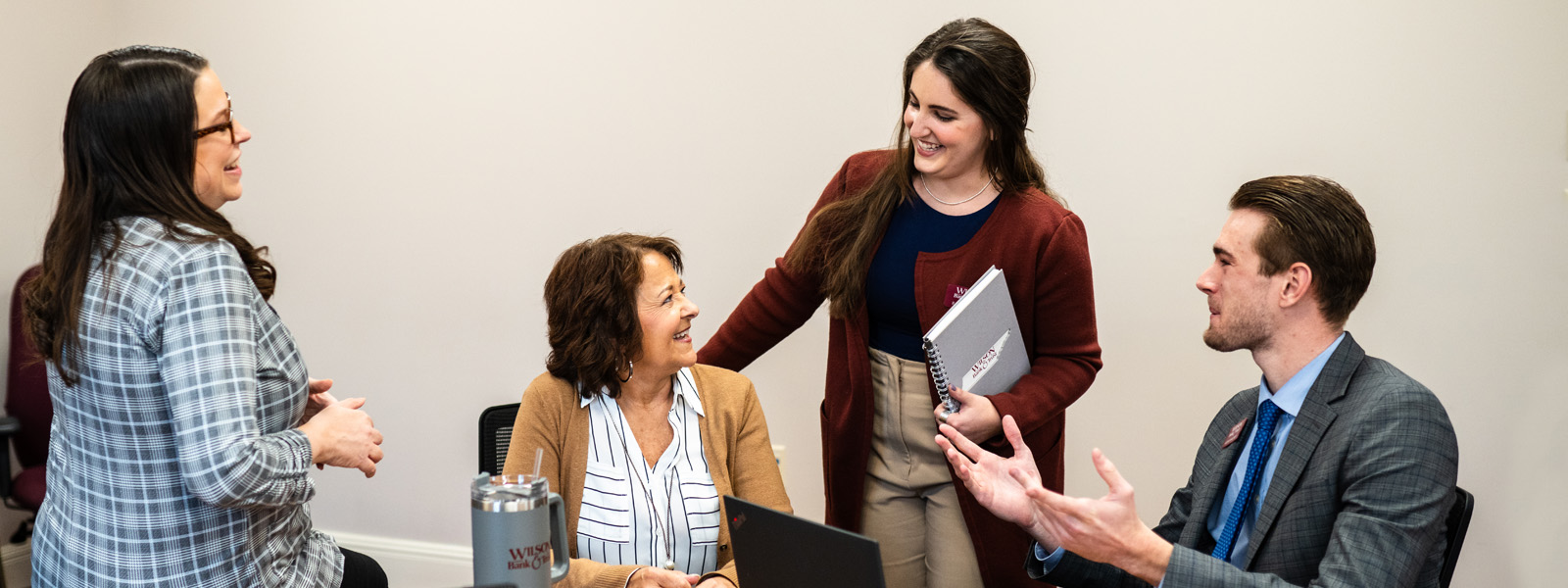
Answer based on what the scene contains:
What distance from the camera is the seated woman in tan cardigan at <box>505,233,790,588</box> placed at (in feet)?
6.58

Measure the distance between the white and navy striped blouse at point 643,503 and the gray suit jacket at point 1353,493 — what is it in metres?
0.84

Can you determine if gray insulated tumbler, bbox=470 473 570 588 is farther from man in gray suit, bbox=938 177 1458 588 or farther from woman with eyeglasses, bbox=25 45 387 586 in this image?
man in gray suit, bbox=938 177 1458 588

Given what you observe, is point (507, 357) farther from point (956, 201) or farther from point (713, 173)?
point (956, 201)

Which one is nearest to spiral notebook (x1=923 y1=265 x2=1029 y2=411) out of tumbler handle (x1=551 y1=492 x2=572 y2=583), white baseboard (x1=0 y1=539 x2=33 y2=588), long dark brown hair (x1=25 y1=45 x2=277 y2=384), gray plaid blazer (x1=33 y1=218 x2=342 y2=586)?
tumbler handle (x1=551 y1=492 x2=572 y2=583)

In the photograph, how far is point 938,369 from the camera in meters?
1.92

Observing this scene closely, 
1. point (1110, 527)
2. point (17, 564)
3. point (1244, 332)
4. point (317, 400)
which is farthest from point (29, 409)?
point (1244, 332)

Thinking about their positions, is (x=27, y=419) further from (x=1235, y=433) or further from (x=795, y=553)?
(x=1235, y=433)

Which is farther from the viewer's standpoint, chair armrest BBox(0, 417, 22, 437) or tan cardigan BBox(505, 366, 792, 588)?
chair armrest BBox(0, 417, 22, 437)

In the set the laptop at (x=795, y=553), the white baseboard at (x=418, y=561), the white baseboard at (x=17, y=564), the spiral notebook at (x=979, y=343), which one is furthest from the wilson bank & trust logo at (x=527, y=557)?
the white baseboard at (x=17, y=564)

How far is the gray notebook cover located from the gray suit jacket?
20.5 inches

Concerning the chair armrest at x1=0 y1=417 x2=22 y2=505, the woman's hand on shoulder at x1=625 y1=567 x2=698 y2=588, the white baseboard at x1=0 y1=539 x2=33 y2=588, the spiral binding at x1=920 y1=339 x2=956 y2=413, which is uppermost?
the spiral binding at x1=920 y1=339 x2=956 y2=413

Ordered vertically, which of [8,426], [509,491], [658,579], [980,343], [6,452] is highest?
[980,343]

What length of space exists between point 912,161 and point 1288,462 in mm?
858

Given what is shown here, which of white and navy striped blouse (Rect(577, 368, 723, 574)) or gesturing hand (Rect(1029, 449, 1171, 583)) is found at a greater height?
gesturing hand (Rect(1029, 449, 1171, 583))
